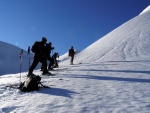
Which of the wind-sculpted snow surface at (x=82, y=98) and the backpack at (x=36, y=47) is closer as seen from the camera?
the wind-sculpted snow surface at (x=82, y=98)

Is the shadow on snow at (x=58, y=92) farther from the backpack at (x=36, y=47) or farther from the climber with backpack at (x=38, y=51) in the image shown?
the backpack at (x=36, y=47)

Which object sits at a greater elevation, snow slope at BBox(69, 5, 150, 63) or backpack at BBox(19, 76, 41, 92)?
snow slope at BBox(69, 5, 150, 63)

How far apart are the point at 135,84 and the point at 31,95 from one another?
4269 mm

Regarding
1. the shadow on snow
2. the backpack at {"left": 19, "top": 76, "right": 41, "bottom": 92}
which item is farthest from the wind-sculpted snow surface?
the backpack at {"left": 19, "top": 76, "right": 41, "bottom": 92}

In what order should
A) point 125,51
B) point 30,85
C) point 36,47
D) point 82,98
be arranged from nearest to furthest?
point 82,98
point 30,85
point 36,47
point 125,51

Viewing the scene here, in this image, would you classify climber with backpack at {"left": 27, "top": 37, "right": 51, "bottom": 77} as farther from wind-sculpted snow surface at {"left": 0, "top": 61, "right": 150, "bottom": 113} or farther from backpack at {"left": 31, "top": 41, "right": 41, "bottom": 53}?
wind-sculpted snow surface at {"left": 0, "top": 61, "right": 150, "bottom": 113}

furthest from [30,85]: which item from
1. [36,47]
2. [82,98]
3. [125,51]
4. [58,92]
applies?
[125,51]

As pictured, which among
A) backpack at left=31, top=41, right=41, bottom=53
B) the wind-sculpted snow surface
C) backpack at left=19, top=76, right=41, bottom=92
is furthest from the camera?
backpack at left=31, top=41, right=41, bottom=53

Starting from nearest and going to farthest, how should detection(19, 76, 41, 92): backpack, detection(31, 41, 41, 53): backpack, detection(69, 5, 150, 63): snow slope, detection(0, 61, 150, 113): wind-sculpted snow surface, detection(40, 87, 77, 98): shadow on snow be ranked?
detection(0, 61, 150, 113): wind-sculpted snow surface → detection(40, 87, 77, 98): shadow on snow → detection(19, 76, 41, 92): backpack → detection(31, 41, 41, 53): backpack → detection(69, 5, 150, 63): snow slope

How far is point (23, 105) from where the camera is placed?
809 cm

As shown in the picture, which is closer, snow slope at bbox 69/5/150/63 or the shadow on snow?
the shadow on snow

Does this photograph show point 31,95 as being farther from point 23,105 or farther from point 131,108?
point 131,108

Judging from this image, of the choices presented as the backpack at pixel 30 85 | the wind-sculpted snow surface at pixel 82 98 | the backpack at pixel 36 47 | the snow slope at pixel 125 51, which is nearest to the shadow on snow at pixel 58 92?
the wind-sculpted snow surface at pixel 82 98

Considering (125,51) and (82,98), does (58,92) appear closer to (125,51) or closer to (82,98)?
(82,98)
